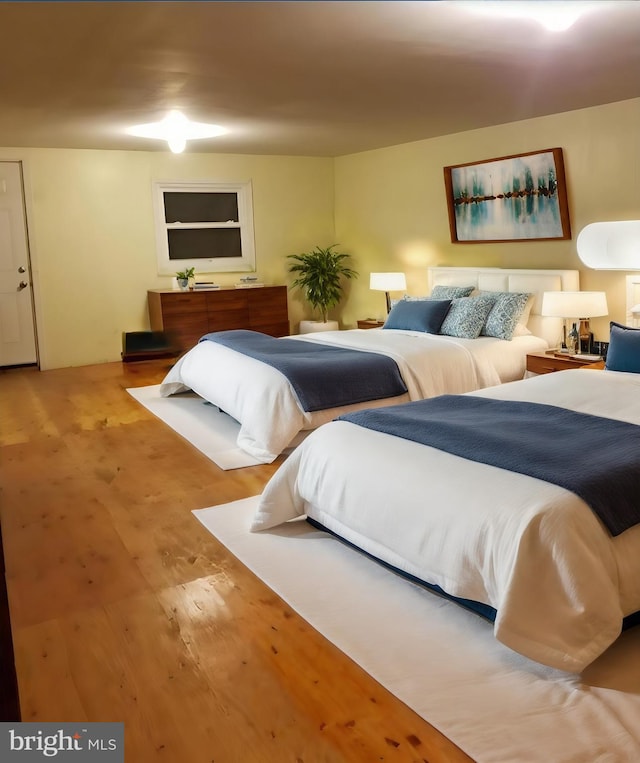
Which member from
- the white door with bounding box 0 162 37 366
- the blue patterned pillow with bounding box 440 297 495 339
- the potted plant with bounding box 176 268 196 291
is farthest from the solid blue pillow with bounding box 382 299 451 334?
the white door with bounding box 0 162 37 366

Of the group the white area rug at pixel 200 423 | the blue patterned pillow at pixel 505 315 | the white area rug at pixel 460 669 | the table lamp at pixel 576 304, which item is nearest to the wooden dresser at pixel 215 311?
the white area rug at pixel 200 423

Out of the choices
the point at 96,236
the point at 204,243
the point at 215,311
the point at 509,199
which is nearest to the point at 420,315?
the point at 509,199

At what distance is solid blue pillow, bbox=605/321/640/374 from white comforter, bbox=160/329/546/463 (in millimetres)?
1169

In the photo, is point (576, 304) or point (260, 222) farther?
point (260, 222)

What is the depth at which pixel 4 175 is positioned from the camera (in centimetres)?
707

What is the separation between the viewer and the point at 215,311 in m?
7.79

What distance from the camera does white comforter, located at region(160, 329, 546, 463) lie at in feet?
14.5

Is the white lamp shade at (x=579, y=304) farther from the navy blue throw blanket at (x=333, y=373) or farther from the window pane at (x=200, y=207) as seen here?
the window pane at (x=200, y=207)

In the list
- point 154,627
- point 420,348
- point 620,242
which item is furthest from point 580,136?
point 154,627

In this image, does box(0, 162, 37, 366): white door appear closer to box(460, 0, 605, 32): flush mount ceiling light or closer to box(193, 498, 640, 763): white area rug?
box(193, 498, 640, 763): white area rug

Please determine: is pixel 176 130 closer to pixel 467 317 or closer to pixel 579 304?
pixel 467 317

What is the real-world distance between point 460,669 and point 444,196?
5.40 metres

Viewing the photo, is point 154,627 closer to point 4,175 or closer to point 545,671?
point 545,671

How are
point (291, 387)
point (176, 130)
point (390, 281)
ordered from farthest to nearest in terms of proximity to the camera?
point (390, 281)
point (176, 130)
point (291, 387)
